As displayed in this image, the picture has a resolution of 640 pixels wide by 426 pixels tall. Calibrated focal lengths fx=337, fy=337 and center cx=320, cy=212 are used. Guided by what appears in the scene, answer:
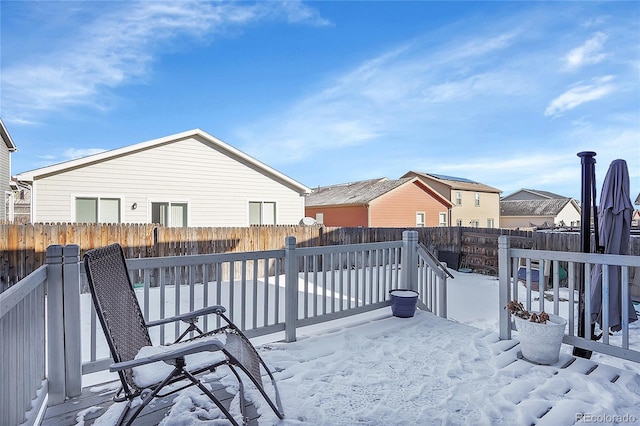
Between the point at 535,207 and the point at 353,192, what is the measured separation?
753 inches

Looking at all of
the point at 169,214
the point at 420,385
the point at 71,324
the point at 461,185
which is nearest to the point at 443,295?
the point at 420,385

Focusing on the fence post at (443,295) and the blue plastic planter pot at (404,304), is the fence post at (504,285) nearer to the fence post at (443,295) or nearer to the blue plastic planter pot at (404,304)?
the blue plastic planter pot at (404,304)

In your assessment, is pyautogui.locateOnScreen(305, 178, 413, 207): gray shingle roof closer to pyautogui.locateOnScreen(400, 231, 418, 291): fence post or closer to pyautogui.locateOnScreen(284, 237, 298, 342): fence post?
pyautogui.locateOnScreen(400, 231, 418, 291): fence post

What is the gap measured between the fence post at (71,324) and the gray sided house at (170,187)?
8.02 meters

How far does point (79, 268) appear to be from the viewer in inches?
96.3

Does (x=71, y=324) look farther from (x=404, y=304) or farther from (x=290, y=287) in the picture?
(x=404, y=304)

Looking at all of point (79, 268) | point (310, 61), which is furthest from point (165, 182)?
point (79, 268)

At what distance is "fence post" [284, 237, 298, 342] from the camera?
3518 mm

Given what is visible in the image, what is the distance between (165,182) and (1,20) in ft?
16.4

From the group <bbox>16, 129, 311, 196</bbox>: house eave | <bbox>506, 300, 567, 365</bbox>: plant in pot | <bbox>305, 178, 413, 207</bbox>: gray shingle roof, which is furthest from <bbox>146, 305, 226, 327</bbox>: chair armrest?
<bbox>305, 178, 413, 207</bbox>: gray shingle roof

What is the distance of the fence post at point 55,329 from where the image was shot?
89.0 inches

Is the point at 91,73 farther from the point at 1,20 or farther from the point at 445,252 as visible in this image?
the point at 445,252

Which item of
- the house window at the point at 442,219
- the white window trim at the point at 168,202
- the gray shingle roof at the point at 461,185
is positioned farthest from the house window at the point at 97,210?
the gray shingle roof at the point at 461,185

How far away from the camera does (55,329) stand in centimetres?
227
